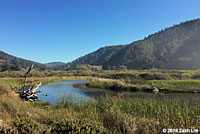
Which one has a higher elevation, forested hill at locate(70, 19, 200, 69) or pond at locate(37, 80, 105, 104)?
forested hill at locate(70, 19, 200, 69)

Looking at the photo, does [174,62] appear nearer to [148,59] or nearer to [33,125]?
[148,59]

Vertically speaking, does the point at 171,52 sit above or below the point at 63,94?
above

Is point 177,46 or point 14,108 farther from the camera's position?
point 177,46

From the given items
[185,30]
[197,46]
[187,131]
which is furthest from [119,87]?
[185,30]

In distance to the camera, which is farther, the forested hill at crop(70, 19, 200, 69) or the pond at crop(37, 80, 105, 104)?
the forested hill at crop(70, 19, 200, 69)

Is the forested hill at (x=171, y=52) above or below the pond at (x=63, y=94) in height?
above

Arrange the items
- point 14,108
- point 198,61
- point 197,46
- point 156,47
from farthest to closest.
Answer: point 156,47, point 197,46, point 198,61, point 14,108

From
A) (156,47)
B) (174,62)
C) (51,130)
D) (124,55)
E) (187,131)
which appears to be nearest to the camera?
(187,131)

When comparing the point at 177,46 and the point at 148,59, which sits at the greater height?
the point at 177,46

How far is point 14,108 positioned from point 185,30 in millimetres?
159434

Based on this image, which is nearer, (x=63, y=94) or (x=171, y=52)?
(x=63, y=94)

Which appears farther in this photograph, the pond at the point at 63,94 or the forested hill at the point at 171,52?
the forested hill at the point at 171,52

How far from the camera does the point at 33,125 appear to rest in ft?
14.5

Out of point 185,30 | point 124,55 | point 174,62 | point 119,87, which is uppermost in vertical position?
point 185,30
